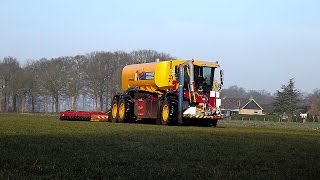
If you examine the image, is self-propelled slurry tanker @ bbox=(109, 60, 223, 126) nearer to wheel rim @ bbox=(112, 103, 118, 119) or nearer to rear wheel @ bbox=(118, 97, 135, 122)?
rear wheel @ bbox=(118, 97, 135, 122)

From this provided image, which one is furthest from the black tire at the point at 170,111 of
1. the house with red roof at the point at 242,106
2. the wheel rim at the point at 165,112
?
the house with red roof at the point at 242,106

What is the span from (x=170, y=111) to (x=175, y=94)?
1.10 meters

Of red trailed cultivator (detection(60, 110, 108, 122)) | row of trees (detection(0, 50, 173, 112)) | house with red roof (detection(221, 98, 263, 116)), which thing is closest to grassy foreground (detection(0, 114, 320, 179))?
red trailed cultivator (detection(60, 110, 108, 122))

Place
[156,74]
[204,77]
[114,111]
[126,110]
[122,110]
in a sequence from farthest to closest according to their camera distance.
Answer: [114,111] → [122,110] → [126,110] → [156,74] → [204,77]

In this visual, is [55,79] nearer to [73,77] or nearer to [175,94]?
[73,77]

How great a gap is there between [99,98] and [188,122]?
5116cm

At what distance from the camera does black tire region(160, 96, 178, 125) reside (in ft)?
73.3

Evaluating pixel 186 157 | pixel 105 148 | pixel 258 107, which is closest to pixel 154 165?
pixel 186 157

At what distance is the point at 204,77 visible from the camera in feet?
78.6

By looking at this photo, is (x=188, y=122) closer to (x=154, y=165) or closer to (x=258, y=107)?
(x=154, y=165)

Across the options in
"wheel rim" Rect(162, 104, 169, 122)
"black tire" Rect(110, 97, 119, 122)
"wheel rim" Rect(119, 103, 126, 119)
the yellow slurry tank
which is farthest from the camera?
"black tire" Rect(110, 97, 119, 122)

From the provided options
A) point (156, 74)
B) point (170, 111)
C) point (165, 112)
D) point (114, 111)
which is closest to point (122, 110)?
point (114, 111)

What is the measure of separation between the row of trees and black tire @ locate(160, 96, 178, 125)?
46.5 metres

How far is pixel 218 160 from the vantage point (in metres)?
7.91
